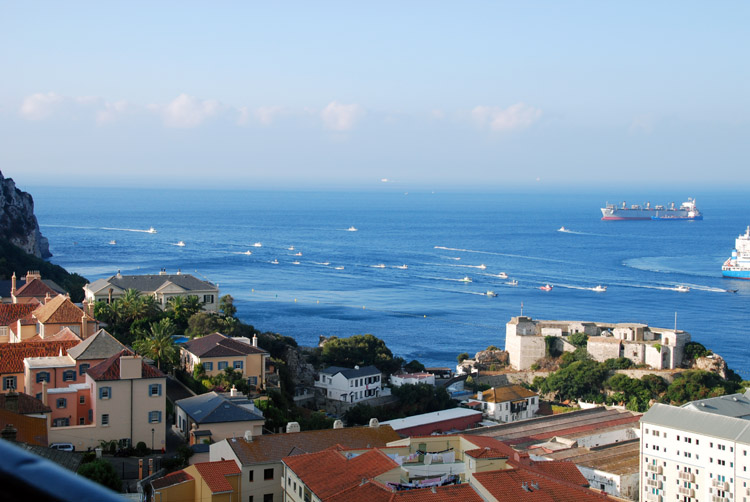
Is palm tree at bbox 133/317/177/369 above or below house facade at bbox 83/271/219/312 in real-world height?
below

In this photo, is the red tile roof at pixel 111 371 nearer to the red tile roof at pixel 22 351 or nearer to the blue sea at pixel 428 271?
the red tile roof at pixel 22 351

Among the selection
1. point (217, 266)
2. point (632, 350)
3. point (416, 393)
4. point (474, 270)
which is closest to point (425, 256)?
point (474, 270)

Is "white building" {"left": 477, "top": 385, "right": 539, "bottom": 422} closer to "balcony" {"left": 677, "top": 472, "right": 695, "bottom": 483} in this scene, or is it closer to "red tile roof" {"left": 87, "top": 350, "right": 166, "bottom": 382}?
"balcony" {"left": 677, "top": 472, "right": 695, "bottom": 483}

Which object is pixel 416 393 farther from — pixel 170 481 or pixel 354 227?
pixel 354 227

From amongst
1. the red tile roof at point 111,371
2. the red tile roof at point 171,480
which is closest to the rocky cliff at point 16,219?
the red tile roof at point 111,371

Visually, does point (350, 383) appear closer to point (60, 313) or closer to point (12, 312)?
point (60, 313)

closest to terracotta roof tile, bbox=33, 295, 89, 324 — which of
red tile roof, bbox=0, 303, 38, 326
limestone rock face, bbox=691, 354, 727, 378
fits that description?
red tile roof, bbox=0, 303, 38, 326
